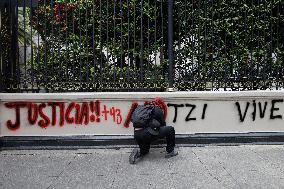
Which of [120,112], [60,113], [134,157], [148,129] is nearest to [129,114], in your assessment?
[120,112]

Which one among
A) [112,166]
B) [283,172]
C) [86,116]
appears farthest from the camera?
[86,116]

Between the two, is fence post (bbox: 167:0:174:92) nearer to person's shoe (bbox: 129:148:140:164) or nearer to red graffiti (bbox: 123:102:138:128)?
red graffiti (bbox: 123:102:138:128)

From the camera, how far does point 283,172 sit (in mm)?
5871

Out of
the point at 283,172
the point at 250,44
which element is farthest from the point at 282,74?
the point at 283,172

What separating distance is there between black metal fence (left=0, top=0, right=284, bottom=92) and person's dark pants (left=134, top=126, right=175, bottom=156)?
120 centimetres

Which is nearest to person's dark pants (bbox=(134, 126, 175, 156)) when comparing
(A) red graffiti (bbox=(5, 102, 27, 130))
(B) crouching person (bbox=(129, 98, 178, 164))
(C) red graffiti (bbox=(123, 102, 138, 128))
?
(B) crouching person (bbox=(129, 98, 178, 164))

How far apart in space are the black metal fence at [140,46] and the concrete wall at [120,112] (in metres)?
0.26

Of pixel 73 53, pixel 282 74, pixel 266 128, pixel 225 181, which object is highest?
pixel 73 53

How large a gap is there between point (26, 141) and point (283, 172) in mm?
4899

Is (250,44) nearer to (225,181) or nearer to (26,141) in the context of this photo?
(225,181)

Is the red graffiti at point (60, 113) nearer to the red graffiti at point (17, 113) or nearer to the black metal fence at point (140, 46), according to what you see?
the red graffiti at point (17, 113)

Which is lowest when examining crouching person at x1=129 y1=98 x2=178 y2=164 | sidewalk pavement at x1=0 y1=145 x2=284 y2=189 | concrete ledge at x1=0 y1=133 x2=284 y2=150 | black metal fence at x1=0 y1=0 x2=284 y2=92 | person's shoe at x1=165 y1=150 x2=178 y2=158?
sidewalk pavement at x1=0 y1=145 x2=284 y2=189

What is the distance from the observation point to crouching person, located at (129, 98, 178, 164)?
257 inches

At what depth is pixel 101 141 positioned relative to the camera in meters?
7.58
